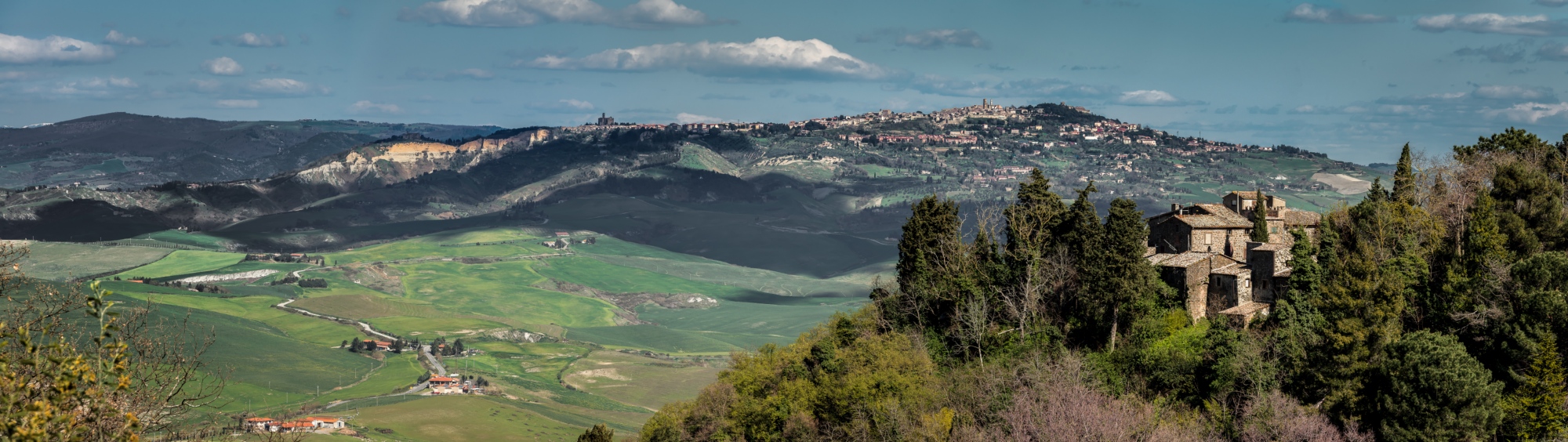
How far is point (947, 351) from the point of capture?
65812mm

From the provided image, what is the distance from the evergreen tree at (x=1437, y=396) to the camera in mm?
49000

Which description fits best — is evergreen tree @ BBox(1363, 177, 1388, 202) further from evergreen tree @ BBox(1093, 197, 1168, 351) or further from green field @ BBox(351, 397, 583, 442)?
green field @ BBox(351, 397, 583, 442)

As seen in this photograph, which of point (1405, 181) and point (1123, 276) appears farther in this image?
point (1405, 181)

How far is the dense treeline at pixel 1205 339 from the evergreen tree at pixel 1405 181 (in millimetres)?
183

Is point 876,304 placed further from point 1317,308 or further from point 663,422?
point 1317,308

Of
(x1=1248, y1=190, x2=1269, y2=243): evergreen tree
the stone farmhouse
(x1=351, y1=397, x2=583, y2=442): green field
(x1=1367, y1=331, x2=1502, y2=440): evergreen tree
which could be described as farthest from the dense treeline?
(x1=351, y1=397, x2=583, y2=442): green field

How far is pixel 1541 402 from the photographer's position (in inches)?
2013

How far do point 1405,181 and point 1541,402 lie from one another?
70.0 ft

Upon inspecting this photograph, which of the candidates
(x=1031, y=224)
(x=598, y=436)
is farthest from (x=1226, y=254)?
(x=598, y=436)

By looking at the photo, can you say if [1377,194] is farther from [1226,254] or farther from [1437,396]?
[1437,396]

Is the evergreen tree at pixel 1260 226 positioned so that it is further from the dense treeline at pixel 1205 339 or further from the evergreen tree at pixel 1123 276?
the evergreen tree at pixel 1123 276

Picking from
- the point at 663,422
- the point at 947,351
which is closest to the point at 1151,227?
the point at 947,351

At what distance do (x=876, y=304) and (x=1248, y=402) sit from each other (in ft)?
85.8

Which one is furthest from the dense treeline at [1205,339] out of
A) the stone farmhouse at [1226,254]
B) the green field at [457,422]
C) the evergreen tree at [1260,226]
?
the green field at [457,422]
